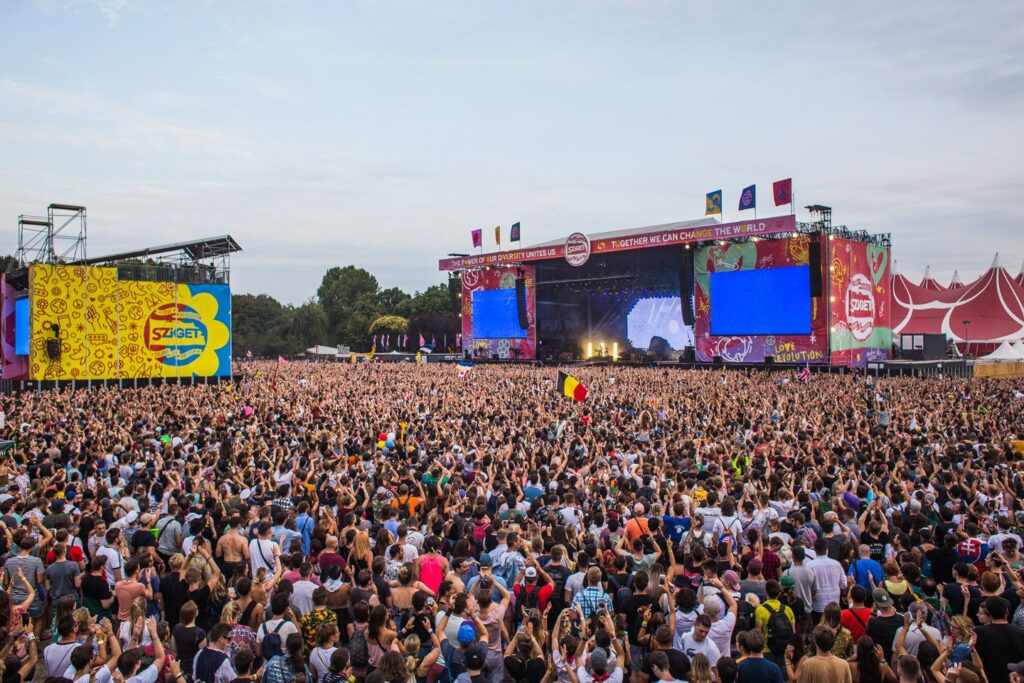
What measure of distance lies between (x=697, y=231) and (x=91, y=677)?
1411 inches

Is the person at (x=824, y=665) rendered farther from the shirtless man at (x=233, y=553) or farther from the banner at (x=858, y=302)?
the banner at (x=858, y=302)

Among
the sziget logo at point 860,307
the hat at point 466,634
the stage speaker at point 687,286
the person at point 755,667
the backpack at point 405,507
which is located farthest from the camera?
the stage speaker at point 687,286

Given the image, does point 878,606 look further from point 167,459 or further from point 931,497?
point 167,459

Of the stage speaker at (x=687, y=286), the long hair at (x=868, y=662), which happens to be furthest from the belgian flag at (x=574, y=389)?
the stage speaker at (x=687, y=286)

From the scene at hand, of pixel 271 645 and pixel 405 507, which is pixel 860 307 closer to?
pixel 405 507

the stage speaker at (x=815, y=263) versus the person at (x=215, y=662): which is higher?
the stage speaker at (x=815, y=263)

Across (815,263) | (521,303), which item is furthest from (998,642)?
(521,303)

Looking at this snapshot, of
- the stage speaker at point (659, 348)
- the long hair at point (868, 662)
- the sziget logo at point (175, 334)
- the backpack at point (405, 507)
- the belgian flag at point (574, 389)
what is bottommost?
the long hair at point (868, 662)

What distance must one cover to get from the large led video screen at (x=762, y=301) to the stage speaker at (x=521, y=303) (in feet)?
42.8

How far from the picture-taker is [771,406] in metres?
18.0

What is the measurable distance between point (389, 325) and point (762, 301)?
4183 cm

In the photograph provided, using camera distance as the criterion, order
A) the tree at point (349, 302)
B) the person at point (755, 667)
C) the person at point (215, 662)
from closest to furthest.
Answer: the person at point (755, 667) < the person at point (215, 662) < the tree at point (349, 302)

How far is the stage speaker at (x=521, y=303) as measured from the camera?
47.0m

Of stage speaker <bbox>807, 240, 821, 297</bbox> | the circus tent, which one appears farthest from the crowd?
the circus tent
